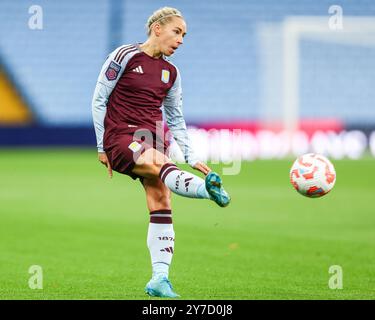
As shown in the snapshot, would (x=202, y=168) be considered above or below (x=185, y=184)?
above

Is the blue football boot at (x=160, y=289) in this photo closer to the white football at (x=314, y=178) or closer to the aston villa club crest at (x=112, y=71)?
the white football at (x=314, y=178)

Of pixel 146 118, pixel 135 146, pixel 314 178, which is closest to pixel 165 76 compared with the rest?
pixel 146 118

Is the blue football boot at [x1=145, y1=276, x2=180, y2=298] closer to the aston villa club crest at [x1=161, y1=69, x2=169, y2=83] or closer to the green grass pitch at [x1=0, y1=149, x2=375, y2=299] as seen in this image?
the green grass pitch at [x1=0, y1=149, x2=375, y2=299]

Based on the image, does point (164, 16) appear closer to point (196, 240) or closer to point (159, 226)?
point (159, 226)

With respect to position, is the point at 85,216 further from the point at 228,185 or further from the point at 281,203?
the point at 228,185

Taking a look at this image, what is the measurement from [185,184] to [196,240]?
3.89 meters

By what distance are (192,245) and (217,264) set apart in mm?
1292

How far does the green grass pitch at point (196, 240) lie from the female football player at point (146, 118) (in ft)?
1.46

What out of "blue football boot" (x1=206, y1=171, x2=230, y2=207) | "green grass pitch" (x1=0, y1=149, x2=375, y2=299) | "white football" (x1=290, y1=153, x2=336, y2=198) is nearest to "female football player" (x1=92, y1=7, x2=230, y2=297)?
"green grass pitch" (x1=0, y1=149, x2=375, y2=299)

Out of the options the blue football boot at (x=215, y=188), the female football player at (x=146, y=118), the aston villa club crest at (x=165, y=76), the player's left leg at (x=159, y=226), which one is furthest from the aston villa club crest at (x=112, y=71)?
the blue football boot at (x=215, y=188)

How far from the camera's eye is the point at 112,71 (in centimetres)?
625

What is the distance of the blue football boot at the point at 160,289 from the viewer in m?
6.10

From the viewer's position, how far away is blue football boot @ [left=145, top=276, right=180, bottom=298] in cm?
610

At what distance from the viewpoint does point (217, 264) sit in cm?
801
